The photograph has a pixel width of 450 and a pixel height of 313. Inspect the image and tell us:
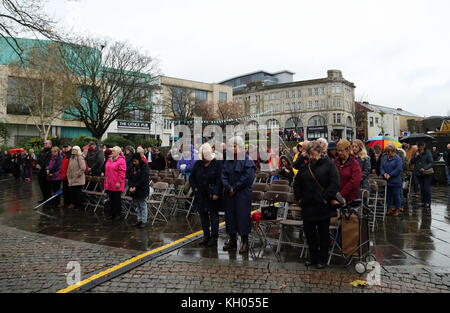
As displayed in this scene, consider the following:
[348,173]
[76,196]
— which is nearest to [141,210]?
[76,196]

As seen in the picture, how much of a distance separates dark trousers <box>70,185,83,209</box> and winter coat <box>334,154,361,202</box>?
309 inches

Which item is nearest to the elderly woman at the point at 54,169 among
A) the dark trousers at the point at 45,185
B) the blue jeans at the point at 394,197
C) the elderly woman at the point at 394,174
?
the dark trousers at the point at 45,185

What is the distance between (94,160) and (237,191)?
698cm

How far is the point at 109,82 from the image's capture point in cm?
2947

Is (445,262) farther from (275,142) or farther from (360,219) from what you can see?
(275,142)

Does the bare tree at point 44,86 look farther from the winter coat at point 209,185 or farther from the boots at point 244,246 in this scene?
the boots at point 244,246

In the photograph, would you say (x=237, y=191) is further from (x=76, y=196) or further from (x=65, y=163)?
(x=65, y=163)

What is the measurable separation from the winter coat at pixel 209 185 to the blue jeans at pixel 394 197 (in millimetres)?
5253

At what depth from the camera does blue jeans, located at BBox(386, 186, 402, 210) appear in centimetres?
838

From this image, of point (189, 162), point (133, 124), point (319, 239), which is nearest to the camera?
point (319, 239)
